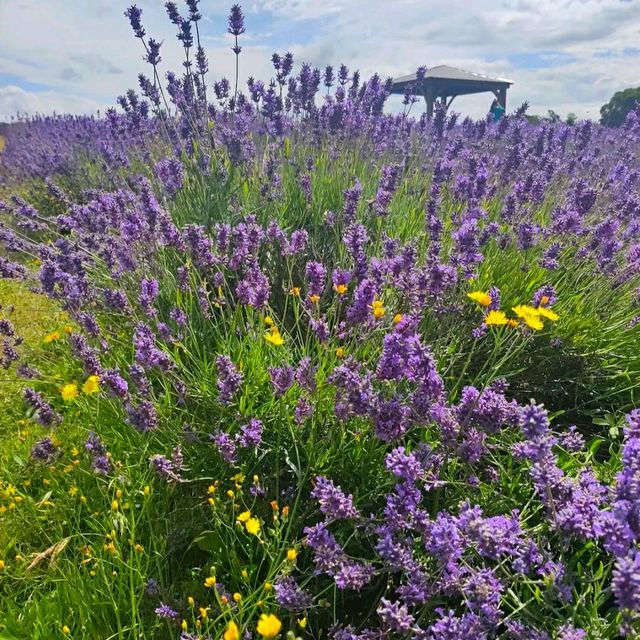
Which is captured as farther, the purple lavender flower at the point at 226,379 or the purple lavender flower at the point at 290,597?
the purple lavender flower at the point at 226,379

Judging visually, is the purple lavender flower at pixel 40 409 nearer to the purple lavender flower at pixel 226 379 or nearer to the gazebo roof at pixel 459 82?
the purple lavender flower at pixel 226 379

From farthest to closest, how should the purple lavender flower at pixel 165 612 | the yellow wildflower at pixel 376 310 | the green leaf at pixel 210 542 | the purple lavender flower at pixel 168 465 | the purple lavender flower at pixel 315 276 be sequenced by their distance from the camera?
the purple lavender flower at pixel 315 276
the yellow wildflower at pixel 376 310
the green leaf at pixel 210 542
the purple lavender flower at pixel 168 465
the purple lavender flower at pixel 165 612

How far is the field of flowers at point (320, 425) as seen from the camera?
1296 mm

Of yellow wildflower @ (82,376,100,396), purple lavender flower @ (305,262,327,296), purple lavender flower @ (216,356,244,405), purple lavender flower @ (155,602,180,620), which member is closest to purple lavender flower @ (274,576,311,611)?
purple lavender flower @ (155,602,180,620)

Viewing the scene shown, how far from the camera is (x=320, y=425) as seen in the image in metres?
1.91

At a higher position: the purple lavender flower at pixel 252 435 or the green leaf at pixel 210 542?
the purple lavender flower at pixel 252 435

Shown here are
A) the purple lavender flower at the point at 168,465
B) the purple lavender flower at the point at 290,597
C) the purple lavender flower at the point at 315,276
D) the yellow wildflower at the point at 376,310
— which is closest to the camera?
the purple lavender flower at the point at 290,597

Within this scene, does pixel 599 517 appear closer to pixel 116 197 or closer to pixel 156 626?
pixel 156 626

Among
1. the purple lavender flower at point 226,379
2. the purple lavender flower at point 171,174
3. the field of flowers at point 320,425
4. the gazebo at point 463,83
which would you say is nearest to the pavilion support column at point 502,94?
the gazebo at point 463,83

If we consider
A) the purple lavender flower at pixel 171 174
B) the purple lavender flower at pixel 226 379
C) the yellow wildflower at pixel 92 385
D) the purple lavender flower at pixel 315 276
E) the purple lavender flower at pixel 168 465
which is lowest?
the purple lavender flower at pixel 168 465

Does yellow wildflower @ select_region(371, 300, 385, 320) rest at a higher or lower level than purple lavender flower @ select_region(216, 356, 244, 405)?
higher

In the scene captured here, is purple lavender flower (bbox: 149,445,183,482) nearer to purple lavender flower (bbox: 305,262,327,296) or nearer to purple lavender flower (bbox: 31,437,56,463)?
purple lavender flower (bbox: 31,437,56,463)

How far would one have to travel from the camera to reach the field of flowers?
4.25 feet

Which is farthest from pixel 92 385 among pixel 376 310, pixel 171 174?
pixel 171 174
